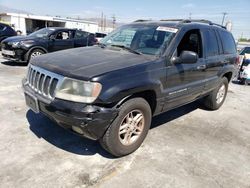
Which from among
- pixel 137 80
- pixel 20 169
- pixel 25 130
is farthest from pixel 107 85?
pixel 25 130

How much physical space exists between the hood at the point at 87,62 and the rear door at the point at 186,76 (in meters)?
0.58

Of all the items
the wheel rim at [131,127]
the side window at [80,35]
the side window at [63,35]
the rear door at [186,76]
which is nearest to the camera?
the wheel rim at [131,127]

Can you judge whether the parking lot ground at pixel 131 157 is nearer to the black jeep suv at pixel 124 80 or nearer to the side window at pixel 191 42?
the black jeep suv at pixel 124 80

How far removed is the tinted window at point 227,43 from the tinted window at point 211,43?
0.43 meters

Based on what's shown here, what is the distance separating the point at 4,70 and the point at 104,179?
284 inches

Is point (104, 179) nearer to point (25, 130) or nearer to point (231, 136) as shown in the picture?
point (25, 130)

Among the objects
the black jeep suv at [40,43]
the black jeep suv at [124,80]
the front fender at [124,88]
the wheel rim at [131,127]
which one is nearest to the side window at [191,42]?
the black jeep suv at [124,80]

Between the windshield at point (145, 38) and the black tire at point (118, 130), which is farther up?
the windshield at point (145, 38)

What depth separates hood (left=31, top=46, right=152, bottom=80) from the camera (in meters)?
2.96

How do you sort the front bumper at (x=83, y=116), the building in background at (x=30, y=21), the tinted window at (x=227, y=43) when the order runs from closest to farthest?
the front bumper at (x=83, y=116)
the tinted window at (x=227, y=43)
the building in background at (x=30, y=21)

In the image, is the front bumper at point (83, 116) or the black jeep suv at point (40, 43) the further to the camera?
the black jeep suv at point (40, 43)

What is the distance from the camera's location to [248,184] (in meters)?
3.06

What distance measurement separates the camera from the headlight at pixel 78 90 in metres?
2.82

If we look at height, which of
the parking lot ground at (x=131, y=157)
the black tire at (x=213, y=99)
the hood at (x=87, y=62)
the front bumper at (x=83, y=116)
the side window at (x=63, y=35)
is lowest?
the parking lot ground at (x=131, y=157)
